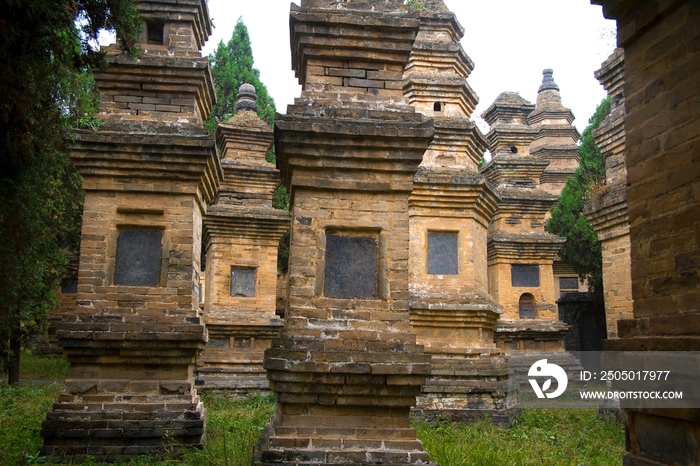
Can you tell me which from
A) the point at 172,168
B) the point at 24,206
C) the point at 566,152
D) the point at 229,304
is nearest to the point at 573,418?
the point at 229,304

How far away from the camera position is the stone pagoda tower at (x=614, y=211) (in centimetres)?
1161

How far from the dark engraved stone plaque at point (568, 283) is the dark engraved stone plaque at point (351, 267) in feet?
73.9

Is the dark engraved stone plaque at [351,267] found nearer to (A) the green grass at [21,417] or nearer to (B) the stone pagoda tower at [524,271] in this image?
(A) the green grass at [21,417]

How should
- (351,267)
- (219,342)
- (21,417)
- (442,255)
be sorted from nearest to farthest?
(351,267), (21,417), (442,255), (219,342)

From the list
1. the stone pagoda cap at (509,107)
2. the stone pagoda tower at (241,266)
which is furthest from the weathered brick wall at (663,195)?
the stone pagoda cap at (509,107)

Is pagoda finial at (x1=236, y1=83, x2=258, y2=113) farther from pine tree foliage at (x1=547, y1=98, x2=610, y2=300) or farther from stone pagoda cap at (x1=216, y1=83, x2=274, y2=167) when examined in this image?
pine tree foliage at (x1=547, y1=98, x2=610, y2=300)

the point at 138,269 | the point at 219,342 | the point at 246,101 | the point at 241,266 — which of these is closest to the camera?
the point at 138,269

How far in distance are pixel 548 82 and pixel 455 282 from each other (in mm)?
21873

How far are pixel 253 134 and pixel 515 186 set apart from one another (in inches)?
313

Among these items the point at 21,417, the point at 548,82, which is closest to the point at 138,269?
the point at 21,417

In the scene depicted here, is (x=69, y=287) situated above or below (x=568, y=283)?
below

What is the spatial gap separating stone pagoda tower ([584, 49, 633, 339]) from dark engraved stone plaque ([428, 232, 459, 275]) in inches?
104

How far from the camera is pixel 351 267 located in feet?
20.8

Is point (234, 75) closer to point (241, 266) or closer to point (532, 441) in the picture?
point (241, 266)
